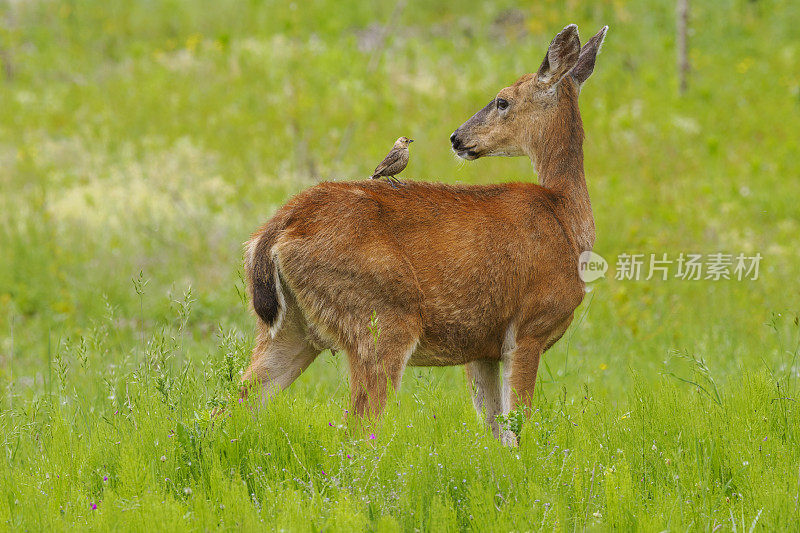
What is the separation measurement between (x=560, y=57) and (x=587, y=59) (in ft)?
0.93

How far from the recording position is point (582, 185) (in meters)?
5.65

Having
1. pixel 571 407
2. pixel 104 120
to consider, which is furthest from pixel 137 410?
pixel 104 120

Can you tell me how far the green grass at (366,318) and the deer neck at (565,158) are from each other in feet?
2.41

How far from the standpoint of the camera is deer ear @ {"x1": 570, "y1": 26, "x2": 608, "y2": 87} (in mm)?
5672

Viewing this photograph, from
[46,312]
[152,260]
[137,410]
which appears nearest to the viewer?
[137,410]

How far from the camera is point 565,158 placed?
5.63 m

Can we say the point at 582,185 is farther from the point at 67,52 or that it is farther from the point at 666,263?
the point at 67,52

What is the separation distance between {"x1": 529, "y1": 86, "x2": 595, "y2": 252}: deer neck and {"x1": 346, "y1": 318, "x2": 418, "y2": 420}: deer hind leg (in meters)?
1.56

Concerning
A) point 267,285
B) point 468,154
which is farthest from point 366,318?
point 468,154

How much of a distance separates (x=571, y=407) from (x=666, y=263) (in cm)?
571

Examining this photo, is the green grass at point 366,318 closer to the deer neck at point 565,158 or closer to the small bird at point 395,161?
the deer neck at point 565,158

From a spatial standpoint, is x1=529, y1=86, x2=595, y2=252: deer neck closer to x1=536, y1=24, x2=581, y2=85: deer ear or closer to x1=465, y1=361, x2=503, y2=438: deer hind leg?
x1=536, y1=24, x2=581, y2=85: deer ear

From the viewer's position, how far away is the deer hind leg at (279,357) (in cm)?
488

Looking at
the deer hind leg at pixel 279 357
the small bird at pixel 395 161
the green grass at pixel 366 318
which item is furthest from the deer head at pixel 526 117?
the deer hind leg at pixel 279 357
